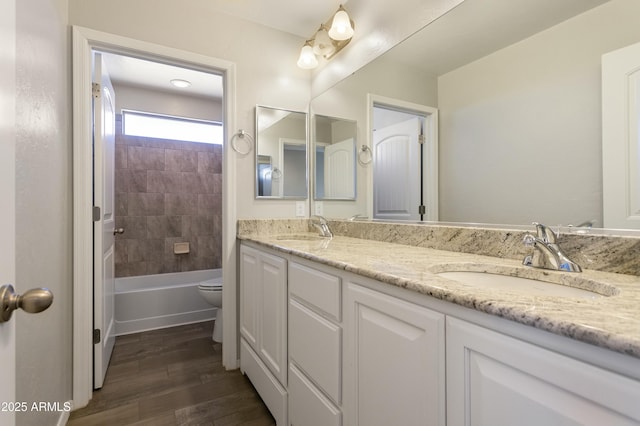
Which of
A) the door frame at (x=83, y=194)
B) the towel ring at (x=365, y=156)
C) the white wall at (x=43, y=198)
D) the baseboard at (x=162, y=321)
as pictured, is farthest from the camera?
the baseboard at (x=162, y=321)

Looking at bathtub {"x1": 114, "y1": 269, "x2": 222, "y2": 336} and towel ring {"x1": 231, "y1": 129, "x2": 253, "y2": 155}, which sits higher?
towel ring {"x1": 231, "y1": 129, "x2": 253, "y2": 155}

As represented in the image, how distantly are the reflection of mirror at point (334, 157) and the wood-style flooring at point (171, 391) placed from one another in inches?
53.9

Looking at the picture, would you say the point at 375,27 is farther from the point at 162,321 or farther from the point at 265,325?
the point at 162,321

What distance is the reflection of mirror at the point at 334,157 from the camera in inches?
82.4

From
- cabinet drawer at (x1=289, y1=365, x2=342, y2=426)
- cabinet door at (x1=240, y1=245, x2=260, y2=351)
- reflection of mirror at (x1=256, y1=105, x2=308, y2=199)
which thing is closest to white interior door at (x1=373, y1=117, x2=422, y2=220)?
reflection of mirror at (x1=256, y1=105, x2=308, y2=199)

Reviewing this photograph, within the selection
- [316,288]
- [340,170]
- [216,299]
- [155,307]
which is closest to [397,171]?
[340,170]

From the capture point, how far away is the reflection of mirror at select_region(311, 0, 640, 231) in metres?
0.94

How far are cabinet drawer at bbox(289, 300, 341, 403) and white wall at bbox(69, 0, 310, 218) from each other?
1.00 meters

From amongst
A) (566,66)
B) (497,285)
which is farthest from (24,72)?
(566,66)

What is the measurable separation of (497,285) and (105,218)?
213cm

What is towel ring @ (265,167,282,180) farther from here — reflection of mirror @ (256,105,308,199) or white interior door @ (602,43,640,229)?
white interior door @ (602,43,640,229)

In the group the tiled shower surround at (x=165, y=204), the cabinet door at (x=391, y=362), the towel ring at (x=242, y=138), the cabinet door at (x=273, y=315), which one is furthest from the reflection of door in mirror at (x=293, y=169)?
the tiled shower surround at (x=165, y=204)

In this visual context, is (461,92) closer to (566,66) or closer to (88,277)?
(566,66)

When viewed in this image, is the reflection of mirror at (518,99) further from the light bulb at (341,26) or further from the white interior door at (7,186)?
the white interior door at (7,186)
